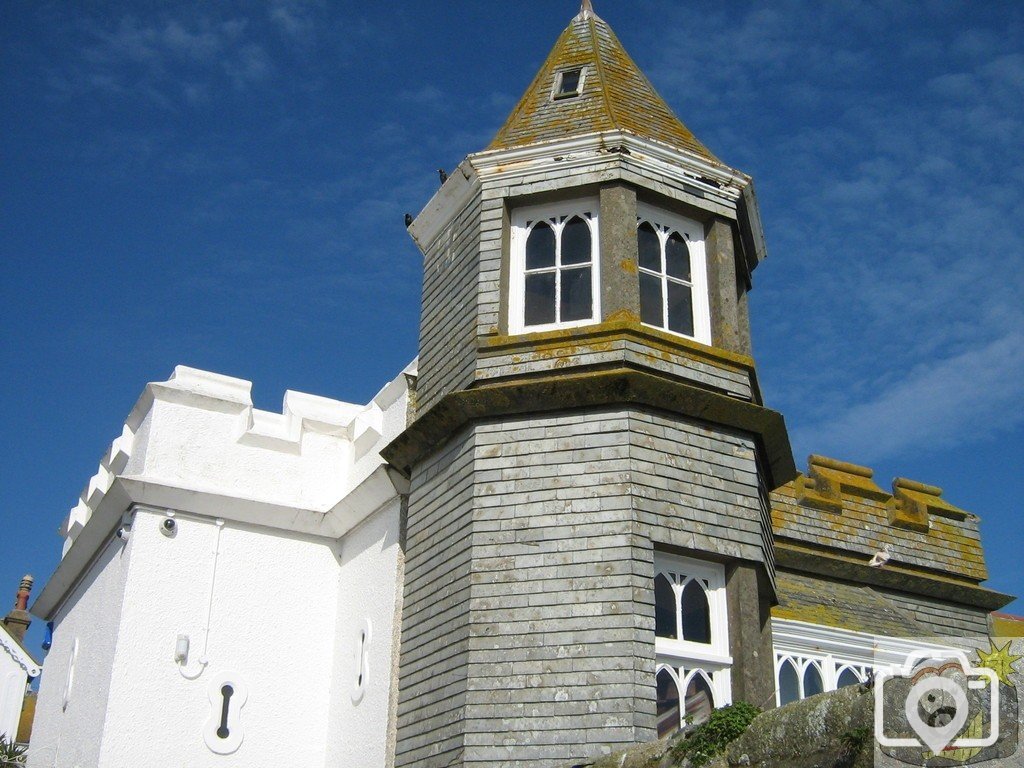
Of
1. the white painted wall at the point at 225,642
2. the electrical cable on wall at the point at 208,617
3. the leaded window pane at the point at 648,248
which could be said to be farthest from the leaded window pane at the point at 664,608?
the electrical cable on wall at the point at 208,617

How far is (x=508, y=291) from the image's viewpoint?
12.4 metres

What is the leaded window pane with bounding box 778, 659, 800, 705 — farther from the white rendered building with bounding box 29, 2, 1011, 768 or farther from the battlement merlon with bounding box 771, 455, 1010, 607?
the battlement merlon with bounding box 771, 455, 1010, 607

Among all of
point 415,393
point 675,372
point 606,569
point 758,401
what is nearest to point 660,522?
point 606,569

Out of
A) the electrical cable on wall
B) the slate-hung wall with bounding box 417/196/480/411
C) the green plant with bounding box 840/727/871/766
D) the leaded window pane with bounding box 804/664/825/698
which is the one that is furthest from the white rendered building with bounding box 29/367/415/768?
the green plant with bounding box 840/727/871/766

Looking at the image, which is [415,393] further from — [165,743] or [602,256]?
[165,743]

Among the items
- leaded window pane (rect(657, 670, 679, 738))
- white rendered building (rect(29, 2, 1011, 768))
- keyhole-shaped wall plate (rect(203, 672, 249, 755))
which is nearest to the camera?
leaded window pane (rect(657, 670, 679, 738))

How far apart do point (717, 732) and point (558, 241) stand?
20.8 feet

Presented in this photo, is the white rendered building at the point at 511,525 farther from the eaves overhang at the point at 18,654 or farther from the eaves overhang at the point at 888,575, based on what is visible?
the eaves overhang at the point at 18,654

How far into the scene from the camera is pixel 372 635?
1261cm

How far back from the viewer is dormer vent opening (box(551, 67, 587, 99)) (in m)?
14.2

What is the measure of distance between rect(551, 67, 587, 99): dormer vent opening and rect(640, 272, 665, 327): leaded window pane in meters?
3.06

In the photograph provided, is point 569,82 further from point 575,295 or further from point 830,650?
point 830,650

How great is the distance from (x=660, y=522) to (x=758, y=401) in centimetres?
239

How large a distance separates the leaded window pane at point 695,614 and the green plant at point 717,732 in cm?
310
